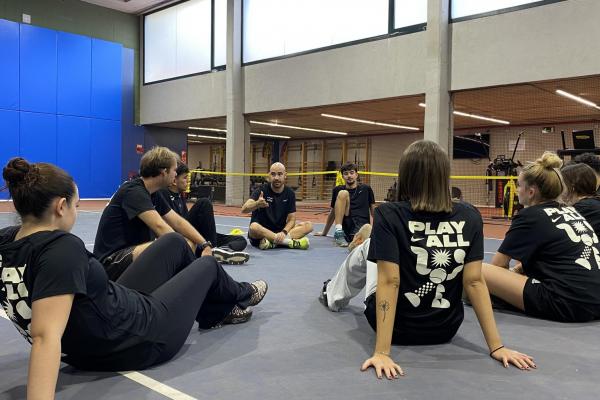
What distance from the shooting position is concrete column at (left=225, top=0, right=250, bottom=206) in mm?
15359

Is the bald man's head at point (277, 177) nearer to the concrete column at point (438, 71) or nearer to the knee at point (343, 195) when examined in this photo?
the knee at point (343, 195)

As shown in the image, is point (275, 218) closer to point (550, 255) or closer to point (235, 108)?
point (550, 255)

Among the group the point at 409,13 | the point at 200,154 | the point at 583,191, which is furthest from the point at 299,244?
the point at 200,154

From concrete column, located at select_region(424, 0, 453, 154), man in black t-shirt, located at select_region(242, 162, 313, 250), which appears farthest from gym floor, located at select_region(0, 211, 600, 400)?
concrete column, located at select_region(424, 0, 453, 154)

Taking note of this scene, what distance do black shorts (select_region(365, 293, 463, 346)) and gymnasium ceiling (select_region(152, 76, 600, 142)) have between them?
Result: 30.3 ft

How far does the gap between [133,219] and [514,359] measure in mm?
2458

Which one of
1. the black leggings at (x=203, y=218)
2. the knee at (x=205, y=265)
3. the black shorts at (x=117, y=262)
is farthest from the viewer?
the black leggings at (x=203, y=218)

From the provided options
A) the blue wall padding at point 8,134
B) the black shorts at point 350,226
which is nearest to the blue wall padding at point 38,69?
the blue wall padding at point 8,134

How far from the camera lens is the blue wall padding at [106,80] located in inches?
703

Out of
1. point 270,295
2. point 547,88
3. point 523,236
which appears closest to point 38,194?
point 270,295

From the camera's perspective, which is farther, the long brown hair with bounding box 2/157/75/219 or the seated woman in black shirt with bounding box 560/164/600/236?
the seated woman in black shirt with bounding box 560/164/600/236

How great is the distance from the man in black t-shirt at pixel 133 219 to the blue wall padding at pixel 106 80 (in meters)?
16.1

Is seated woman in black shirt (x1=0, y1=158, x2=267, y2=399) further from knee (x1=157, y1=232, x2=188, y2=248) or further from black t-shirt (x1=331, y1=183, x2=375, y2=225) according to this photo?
black t-shirt (x1=331, y1=183, x2=375, y2=225)

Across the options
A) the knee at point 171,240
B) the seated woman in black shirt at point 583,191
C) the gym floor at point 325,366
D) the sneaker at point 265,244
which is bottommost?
the gym floor at point 325,366
